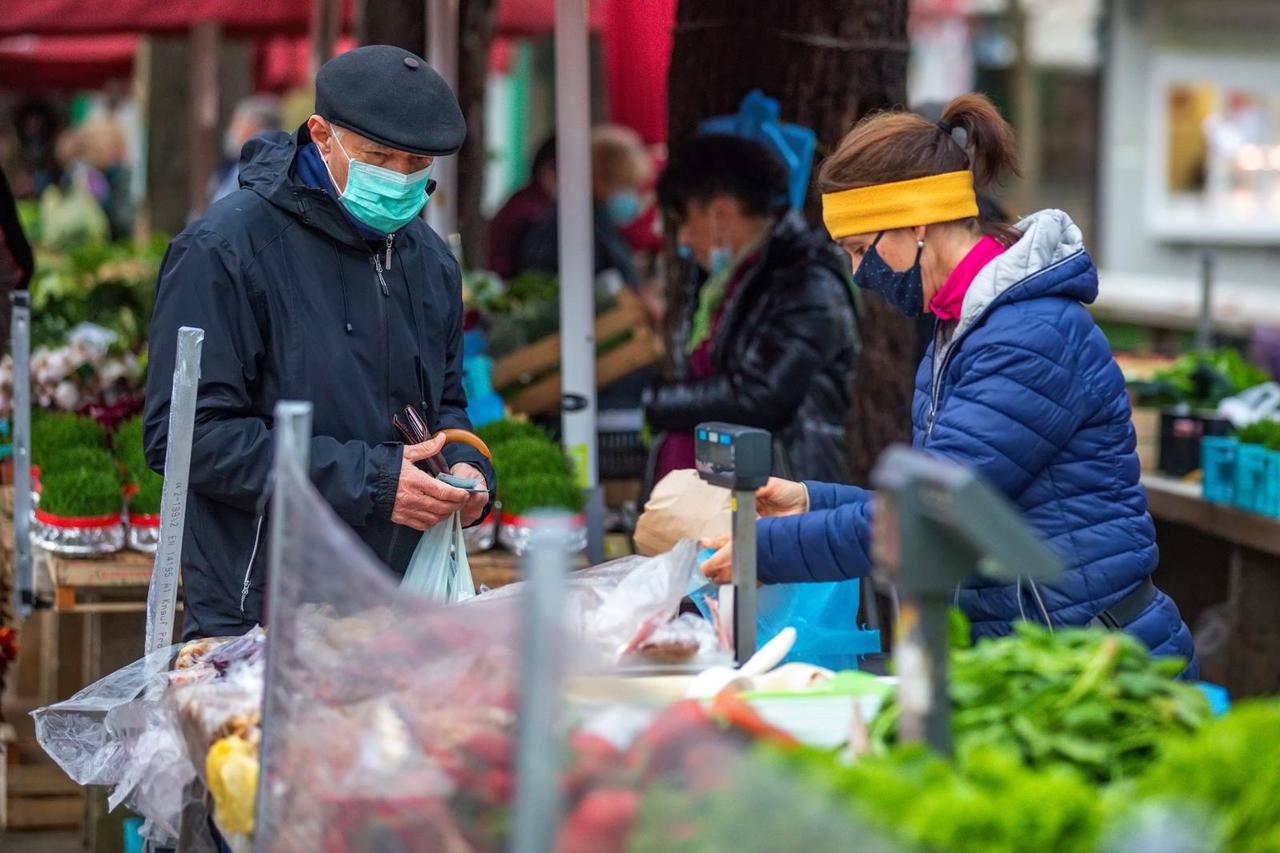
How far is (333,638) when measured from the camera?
7.16 feet

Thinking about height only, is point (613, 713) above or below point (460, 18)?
below

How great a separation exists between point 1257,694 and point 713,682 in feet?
11.8

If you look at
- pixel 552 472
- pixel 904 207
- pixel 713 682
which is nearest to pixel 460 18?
pixel 552 472

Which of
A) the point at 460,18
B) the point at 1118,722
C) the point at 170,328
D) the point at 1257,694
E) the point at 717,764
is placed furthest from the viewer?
the point at 460,18

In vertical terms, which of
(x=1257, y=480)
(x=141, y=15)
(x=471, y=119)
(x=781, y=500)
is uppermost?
(x=141, y=15)

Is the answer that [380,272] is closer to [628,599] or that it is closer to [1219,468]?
[628,599]

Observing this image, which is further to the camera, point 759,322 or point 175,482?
point 759,322

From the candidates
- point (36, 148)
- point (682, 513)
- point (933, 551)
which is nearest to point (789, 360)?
point (682, 513)

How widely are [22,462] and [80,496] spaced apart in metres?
0.25

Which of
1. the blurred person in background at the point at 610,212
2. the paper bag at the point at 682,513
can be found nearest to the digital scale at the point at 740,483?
the paper bag at the point at 682,513

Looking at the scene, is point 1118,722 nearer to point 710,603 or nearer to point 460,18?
point 710,603

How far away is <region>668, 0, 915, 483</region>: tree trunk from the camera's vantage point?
18.7 ft

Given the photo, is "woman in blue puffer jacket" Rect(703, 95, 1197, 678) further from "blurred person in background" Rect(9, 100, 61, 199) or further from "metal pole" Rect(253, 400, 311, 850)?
"blurred person in background" Rect(9, 100, 61, 199)

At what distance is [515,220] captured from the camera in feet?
29.0
